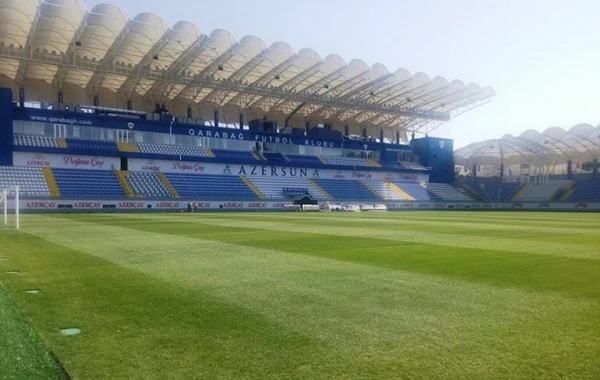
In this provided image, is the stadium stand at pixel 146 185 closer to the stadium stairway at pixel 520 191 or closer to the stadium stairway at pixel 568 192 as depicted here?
the stadium stairway at pixel 520 191

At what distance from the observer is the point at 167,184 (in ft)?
161

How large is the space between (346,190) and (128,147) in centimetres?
2766

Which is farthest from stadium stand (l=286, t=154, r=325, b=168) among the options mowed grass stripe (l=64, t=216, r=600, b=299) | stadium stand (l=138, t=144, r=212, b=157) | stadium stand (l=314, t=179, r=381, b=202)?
mowed grass stripe (l=64, t=216, r=600, b=299)

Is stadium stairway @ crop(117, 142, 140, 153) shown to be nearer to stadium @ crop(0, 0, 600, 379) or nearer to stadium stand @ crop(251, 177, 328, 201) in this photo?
stadium @ crop(0, 0, 600, 379)

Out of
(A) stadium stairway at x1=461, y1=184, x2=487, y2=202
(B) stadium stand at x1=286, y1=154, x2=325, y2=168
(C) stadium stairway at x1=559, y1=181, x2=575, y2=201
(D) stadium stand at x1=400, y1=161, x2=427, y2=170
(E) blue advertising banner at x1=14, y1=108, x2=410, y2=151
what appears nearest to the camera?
(E) blue advertising banner at x1=14, y1=108, x2=410, y2=151

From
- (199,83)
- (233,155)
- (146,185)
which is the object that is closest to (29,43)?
(199,83)

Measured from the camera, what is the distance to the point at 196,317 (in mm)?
5352

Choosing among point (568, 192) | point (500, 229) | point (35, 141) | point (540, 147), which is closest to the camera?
point (500, 229)

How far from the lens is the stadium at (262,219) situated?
4312mm

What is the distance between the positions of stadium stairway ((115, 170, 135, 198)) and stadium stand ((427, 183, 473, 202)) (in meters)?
43.4

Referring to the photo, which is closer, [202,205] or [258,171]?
[202,205]

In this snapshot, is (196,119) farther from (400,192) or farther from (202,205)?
(400,192)

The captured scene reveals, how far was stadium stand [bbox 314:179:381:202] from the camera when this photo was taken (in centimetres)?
5881

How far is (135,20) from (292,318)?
38.9 m
